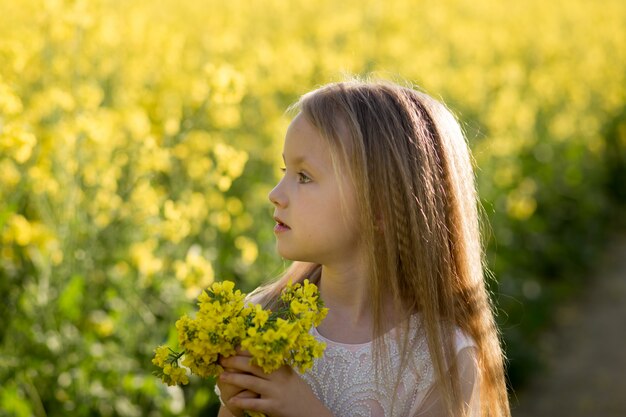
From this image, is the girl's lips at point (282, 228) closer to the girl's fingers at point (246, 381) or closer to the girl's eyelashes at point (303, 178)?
the girl's eyelashes at point (303, 178)

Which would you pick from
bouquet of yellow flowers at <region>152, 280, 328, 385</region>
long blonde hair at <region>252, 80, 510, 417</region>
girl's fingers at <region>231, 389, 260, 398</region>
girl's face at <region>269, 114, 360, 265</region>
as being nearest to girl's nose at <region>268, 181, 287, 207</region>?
girl's face at <region>269, 114, 360, 265</region>

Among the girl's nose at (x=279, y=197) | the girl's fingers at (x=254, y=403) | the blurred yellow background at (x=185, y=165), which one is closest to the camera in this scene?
the girl's fingers at (x=254, y=403)

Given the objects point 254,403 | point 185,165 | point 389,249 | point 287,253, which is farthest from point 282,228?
point 185,165

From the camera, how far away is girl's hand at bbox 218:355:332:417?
156cm

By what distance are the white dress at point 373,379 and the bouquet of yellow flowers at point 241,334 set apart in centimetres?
31

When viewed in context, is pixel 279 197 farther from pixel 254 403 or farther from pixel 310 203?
pixel 254 403

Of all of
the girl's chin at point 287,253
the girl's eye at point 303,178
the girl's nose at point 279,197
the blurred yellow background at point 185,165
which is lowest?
the blurred yellow background at point 185,165

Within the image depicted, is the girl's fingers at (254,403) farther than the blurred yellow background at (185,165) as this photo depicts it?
No

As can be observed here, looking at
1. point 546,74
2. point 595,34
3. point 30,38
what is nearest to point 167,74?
point 30,38

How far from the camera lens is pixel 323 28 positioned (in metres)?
5.95

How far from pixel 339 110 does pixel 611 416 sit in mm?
2586

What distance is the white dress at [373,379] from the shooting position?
71.9 inches

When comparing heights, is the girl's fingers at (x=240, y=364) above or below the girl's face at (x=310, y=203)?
below

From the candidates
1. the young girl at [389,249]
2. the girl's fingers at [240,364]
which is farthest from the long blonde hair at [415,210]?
the girl's fingers at [240,364]
